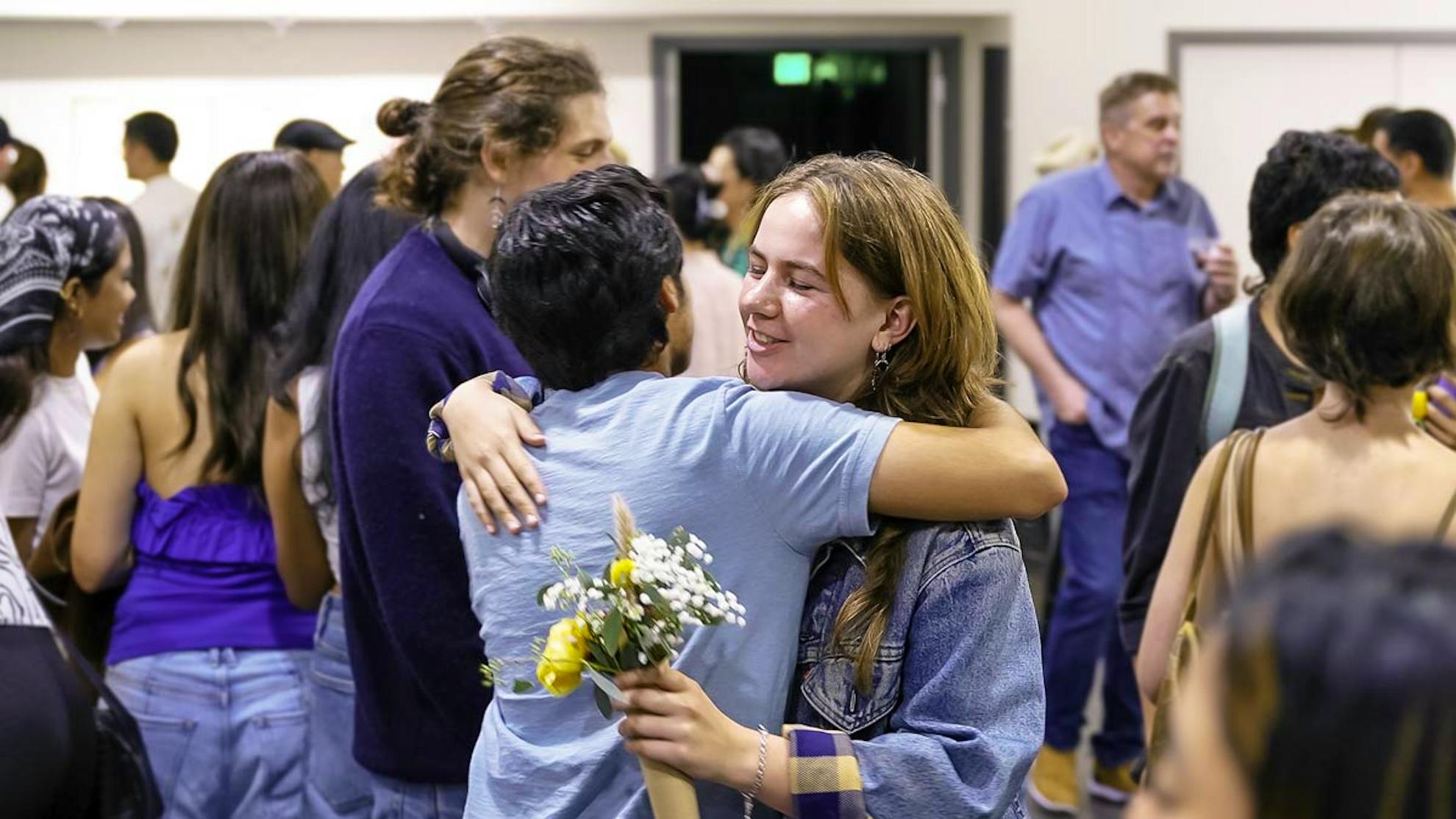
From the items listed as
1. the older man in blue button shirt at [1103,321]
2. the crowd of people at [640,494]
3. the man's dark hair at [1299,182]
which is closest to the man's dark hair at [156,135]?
the crowd of people at [640,494]

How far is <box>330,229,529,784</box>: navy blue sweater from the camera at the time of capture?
2.05m

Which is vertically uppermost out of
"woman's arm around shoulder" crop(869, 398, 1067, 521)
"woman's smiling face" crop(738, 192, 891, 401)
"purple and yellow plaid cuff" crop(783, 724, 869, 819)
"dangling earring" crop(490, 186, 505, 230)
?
"dangling earring" crop(490, 186, 505, 230)

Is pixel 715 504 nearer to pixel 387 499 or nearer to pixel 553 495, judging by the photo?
pixel 553 495

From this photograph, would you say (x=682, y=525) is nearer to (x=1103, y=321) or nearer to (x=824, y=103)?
(x=1103, y=321)

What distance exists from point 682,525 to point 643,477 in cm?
6

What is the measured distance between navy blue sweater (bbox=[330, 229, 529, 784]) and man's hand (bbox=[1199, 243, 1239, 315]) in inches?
124

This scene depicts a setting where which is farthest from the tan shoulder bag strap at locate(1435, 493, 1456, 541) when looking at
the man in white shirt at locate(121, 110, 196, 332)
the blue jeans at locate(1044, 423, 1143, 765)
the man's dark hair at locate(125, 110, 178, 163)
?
the man's dark hair at locate(125, 110, 178, 163)

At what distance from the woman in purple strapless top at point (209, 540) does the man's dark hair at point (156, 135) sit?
4298mm

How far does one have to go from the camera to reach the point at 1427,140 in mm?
5496

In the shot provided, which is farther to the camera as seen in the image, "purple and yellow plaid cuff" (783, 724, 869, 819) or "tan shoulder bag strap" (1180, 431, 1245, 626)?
"tan shoulder bag strap" (1180, 431, 1245, 626)

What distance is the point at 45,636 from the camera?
1979 mm

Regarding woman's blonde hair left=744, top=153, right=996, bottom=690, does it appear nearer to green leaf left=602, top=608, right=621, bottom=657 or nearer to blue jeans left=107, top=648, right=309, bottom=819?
green leaf left=602, top=608, right=621, bottom=657

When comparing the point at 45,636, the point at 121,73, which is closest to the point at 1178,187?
the point at 45,636

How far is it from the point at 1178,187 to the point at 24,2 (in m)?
5.32
